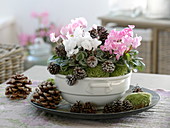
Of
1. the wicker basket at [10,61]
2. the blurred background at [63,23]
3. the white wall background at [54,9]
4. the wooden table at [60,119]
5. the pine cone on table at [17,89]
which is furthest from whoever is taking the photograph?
the white wall background at [54,9]

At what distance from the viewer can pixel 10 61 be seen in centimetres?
189

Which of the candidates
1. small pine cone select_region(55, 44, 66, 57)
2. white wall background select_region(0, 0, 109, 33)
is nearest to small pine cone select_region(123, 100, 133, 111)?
small pine cone select_region(55, 44, 66, 57)

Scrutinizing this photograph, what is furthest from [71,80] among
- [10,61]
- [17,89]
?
[10,61]

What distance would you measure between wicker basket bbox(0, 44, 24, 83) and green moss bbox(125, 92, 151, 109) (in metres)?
0.83

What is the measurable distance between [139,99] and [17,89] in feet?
1.52

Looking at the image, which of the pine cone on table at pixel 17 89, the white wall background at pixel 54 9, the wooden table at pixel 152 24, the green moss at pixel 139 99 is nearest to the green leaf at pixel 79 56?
the green moss at pixel 139 99

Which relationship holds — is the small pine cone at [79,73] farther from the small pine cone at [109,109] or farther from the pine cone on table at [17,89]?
the pine cone on table at [17,89]

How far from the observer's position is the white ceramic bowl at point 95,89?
1.14 m

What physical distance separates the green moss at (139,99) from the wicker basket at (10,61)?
83cm

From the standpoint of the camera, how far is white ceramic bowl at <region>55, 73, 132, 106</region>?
114 cm

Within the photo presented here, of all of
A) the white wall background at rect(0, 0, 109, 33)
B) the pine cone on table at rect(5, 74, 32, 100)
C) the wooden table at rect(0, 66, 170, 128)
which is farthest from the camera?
the white wall background at rect(0, 0, 109, 33)

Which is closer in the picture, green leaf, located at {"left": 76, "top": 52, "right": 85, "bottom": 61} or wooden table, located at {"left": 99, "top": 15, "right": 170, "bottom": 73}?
green leaf, located at {"left": 76, "top": 52, "right": 85, "bottom": 61}

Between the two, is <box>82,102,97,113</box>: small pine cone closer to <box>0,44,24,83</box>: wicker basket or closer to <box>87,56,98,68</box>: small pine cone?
<box>87,56,98,68</box>: small pine cone

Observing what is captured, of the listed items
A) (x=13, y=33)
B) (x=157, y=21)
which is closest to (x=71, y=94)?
(x=157, y=21)
